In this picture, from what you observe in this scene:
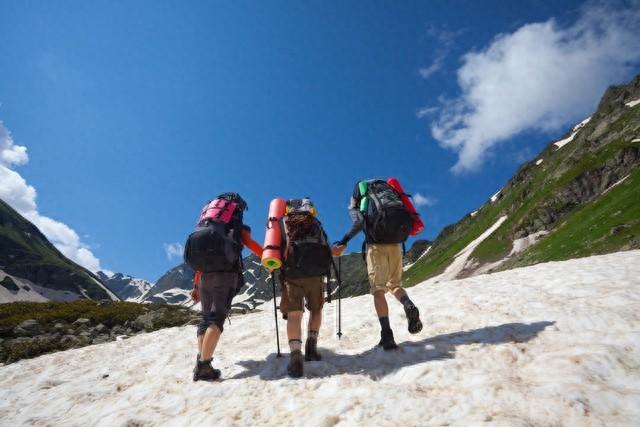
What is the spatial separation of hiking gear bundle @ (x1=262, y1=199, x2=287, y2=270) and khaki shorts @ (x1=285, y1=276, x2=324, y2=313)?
1.73ft

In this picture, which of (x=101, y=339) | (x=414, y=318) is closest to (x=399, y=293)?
(x=414, y=318)

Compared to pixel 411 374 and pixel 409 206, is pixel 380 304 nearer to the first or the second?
pixel 411 374

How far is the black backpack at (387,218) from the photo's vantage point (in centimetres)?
761

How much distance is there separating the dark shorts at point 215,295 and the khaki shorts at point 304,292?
1.23 metres

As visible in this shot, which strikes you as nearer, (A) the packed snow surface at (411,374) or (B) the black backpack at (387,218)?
(A) the packed snow surface at (411,374)

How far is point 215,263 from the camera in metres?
7.44

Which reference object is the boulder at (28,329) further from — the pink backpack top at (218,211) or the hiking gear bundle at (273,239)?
the hiking gear bundle at (273,239)

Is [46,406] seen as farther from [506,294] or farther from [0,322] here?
[0,322]

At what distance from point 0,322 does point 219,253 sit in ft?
53.5

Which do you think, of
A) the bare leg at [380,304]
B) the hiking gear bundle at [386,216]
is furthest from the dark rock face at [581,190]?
the bare leg at [380,304]

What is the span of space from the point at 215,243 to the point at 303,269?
1.78m

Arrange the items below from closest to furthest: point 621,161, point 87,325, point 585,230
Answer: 1. point 87,325
2. point 585,230
3. point 621,161

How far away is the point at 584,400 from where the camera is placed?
4.61 metres

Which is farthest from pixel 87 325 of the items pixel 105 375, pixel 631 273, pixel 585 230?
pixel 585 230
